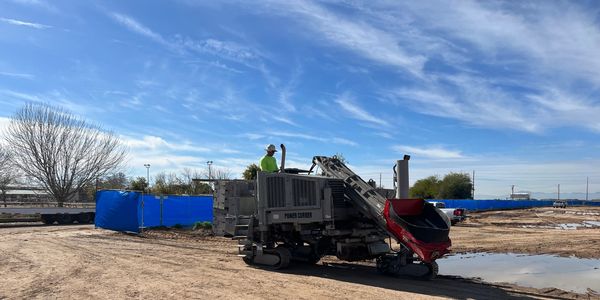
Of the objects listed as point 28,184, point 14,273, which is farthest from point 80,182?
point 14,273

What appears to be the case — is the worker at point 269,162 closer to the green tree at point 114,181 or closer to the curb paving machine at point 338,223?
the curb paving machine at point 338,223

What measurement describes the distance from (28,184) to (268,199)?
4088 cm

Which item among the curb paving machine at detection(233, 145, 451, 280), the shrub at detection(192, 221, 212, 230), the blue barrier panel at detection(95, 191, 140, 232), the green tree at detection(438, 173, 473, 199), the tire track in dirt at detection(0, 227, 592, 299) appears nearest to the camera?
the tire track in dirt at detection(0, 227, 592, 299)

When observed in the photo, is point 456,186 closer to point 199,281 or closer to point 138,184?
point 138,184

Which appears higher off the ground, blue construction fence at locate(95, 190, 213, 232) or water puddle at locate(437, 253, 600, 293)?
blue construction fence at locate(95, 190, 213, 232)

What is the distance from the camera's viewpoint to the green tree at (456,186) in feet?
309

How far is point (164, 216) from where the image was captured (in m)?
24.5

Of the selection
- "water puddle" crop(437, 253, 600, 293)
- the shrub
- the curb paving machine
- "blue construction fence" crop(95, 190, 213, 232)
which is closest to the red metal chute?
the curb paving machine

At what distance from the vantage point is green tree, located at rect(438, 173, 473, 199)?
9419 cm

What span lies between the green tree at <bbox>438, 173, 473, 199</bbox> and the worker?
85221 mm

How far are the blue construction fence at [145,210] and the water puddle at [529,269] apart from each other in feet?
46.2

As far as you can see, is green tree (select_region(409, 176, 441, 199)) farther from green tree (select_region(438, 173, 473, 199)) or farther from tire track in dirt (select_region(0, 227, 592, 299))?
tire track in dirt (select_region(0, 227, 592, 299))

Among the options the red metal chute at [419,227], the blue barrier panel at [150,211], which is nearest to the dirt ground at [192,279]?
the red metal chute at [419,227]

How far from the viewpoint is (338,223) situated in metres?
11.5
